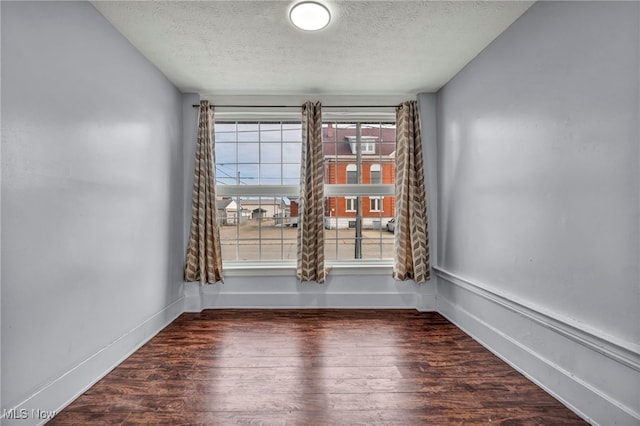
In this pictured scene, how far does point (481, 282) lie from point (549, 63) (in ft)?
5.20

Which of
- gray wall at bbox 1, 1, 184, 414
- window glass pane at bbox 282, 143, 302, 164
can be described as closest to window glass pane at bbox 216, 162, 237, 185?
window glass pane at bbox 282, 143, 302, 164

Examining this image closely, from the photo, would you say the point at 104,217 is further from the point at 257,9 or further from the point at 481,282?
the point at 481,282

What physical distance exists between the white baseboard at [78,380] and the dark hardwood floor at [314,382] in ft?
0.19

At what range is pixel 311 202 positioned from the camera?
3.09 meters

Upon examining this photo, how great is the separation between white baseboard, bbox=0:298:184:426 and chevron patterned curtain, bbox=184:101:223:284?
65 cm

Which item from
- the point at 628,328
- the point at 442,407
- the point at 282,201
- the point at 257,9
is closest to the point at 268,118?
the point at 282,201

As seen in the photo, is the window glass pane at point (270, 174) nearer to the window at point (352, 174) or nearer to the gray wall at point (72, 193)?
the window at point (352, 174)

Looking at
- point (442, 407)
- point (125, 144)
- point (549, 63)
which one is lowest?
point (442, 407)

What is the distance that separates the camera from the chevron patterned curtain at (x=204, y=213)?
3.03 metres

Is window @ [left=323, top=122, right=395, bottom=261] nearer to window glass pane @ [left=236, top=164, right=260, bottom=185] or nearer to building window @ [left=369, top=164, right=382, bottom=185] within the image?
building window @ [left=369, top=164, right=382, bottom=185]

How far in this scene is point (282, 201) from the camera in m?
3.38

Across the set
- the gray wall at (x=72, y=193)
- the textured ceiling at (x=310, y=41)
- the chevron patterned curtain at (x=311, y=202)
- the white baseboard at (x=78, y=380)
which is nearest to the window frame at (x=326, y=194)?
the chevron patterned curtain at (x=311, y=202)

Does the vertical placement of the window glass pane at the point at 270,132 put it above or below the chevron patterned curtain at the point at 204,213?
above

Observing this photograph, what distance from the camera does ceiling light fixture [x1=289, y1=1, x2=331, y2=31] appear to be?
178 centimetres
